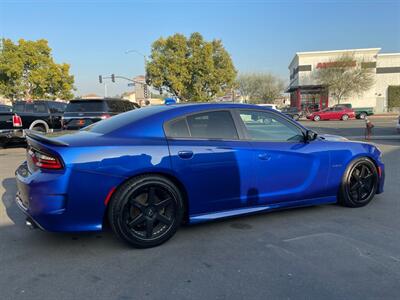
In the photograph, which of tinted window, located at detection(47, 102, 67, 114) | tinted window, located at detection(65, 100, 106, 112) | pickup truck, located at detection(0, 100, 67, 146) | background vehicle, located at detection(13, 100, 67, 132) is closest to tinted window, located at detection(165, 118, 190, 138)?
tinted window, located at detection(65, 100, 106, 112)

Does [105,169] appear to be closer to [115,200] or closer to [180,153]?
[115,200]

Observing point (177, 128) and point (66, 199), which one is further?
point (177, 128)

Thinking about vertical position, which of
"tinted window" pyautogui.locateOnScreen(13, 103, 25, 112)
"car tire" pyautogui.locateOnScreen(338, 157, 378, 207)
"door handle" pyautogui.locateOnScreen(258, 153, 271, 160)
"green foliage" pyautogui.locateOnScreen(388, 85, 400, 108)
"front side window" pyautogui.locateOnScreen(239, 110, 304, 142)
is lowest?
"car tire" pyautogui.locateOnScreen(338, 157, 378, 207)

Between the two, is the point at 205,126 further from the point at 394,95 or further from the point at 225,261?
the point at 394,95

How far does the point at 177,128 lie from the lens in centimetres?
394

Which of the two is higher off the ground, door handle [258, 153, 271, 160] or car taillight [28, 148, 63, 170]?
car taillight [28, 148, 63, 170]

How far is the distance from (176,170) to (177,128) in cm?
50

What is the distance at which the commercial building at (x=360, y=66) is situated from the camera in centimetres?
4684

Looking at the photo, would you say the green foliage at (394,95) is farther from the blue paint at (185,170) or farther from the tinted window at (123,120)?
the tinted window at (123,120)

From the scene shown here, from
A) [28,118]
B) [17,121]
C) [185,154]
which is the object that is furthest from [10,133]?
[185,154]

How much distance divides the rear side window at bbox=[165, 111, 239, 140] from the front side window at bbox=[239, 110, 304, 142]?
23cm

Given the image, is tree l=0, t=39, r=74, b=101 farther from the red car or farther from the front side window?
the front side window

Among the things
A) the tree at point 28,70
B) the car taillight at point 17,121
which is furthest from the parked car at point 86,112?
the tree at point 28,70

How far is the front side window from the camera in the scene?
434 centimetres
